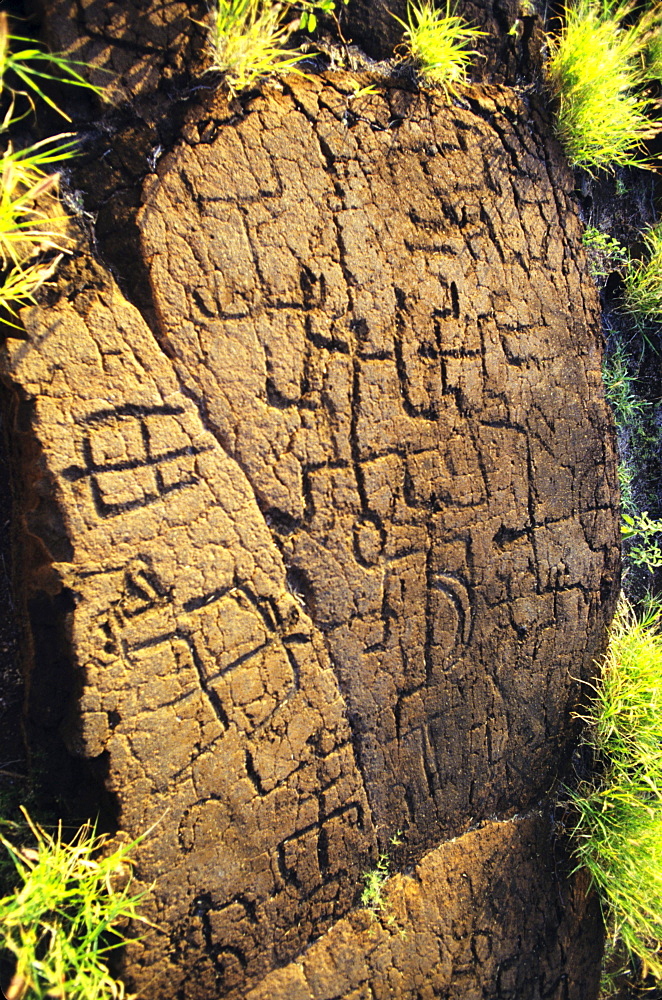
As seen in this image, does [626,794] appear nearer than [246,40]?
No

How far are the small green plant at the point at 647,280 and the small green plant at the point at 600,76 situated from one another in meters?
0.31

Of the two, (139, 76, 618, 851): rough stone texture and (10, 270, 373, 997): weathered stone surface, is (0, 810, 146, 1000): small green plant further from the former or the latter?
(139, 76, 618, 851): rough stone texture

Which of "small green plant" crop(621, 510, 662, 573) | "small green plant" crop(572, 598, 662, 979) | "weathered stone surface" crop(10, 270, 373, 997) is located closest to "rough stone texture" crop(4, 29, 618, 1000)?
"weathered stone surface" crop(10, 270, 373, 997)

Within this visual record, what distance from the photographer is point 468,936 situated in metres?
1.93

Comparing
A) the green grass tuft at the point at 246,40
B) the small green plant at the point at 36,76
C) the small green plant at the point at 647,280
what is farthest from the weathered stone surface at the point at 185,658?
the small green plant at the point at 647,280

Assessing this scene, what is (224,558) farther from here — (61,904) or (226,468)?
(61,904)

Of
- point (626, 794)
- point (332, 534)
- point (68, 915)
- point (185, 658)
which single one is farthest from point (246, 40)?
point (626, 794)

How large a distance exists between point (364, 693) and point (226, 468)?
0.70 metres

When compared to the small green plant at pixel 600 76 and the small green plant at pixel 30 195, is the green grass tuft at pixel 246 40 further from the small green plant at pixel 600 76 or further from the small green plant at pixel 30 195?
the small green plant at pixel 600 76

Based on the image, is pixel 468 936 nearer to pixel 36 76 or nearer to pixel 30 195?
pixel 30 195

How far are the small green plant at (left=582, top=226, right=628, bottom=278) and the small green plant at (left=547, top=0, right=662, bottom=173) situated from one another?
0.75 ft

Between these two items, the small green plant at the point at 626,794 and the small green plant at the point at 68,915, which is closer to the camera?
the small green plant at the point at 68,915

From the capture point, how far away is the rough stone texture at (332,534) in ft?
4.90

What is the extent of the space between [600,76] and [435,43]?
0.62 m
